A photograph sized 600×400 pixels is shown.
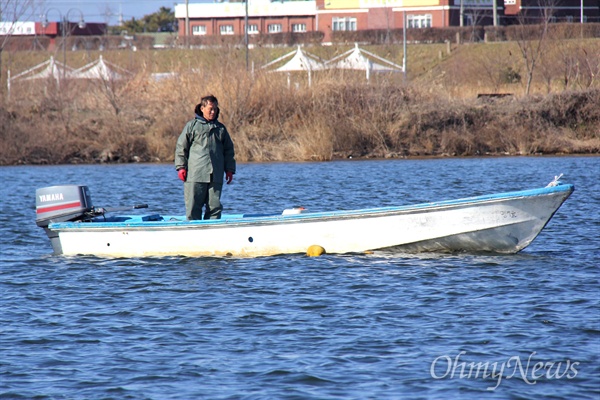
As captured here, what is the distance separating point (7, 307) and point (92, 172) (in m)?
19.3

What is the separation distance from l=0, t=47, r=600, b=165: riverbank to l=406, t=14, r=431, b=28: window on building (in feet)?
114

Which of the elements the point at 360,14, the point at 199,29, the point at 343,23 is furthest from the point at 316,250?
the point at 199,29

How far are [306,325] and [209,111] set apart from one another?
3778 millimetres

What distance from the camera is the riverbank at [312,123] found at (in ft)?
104

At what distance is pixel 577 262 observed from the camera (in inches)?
466

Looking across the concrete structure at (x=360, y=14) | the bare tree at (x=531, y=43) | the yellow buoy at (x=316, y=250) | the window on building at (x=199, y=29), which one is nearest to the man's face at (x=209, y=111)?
the yellow buoy at (x=316, y=250)

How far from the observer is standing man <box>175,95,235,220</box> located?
1173 centimetres

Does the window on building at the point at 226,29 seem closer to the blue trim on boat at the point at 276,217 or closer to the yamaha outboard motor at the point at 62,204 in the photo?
the blue trim on boat at the point at 276,217

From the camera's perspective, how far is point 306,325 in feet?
29.4

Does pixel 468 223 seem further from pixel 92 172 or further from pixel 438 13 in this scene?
pixel 438 13

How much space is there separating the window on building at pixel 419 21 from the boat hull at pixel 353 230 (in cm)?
5724

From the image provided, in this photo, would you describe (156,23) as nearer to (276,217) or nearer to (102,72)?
(102,72)

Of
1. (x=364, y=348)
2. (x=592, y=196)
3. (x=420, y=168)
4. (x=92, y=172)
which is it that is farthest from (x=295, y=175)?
(x=364, y=348)

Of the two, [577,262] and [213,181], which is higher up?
[213,181]
